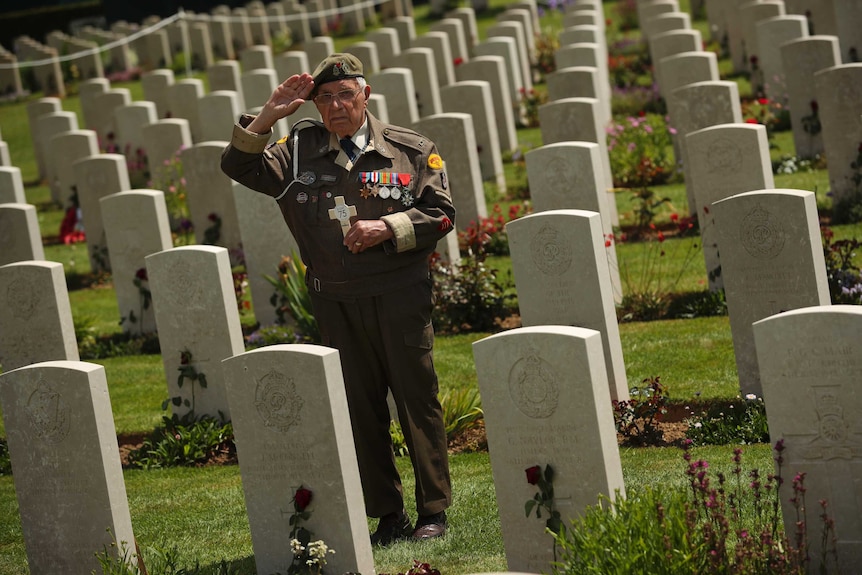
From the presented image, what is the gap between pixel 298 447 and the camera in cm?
589

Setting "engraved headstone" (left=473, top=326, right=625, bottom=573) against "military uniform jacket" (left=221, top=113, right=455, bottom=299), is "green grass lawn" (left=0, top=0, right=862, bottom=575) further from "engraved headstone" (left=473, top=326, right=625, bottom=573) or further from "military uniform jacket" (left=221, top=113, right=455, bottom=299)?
"military uniform jacket" (left=221, top=113, right=455, bottom=299)

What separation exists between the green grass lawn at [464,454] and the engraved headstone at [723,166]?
0.75 m

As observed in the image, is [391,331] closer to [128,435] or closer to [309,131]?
[309,131]

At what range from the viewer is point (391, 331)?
617 centimetres

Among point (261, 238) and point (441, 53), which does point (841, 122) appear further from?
point (441, 53)

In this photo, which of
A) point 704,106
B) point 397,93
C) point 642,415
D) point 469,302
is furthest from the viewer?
point 397,93

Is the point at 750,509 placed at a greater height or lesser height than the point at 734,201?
lesser

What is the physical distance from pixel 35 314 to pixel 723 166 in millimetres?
4705

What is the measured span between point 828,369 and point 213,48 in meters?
24.1

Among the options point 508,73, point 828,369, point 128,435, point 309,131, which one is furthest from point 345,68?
point 508,73

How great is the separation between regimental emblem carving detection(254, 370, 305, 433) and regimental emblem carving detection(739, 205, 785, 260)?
9.72 ft

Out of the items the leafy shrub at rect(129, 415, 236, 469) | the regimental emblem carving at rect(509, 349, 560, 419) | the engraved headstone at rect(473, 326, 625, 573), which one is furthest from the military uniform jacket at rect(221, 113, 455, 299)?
the leafy shrub at rect(129, 415, 236, 469)

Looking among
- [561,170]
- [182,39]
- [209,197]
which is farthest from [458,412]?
[182,39]

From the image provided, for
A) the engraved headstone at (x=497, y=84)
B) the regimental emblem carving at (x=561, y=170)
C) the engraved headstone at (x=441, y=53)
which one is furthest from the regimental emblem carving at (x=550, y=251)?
the engraved headstone at (x=441, y=53)
